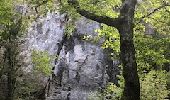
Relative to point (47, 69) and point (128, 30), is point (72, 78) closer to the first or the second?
point (47, 69)

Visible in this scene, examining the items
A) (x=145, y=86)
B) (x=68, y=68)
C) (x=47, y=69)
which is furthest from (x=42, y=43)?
(x=145, y=86)

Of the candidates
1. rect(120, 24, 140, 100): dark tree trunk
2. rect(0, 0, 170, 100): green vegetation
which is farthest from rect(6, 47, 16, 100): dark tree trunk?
rect(120, 24, 140, 100): dark tree trunk

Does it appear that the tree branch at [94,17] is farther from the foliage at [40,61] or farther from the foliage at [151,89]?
the foliage at [40,61]

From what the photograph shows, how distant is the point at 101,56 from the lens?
2057 inches

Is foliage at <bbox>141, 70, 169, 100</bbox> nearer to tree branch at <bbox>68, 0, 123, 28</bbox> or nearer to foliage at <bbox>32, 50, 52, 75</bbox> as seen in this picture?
tree branch at <bbox>68, 0, 123, 28</bbox>

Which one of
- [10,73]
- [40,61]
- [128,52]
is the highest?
[128,52]

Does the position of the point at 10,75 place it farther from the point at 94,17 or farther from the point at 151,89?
the point at 94,17

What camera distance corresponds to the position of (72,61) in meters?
51.3

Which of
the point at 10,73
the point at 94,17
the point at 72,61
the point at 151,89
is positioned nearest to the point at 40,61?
the point at 10,73

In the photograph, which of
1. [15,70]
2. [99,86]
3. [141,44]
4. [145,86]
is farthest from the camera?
[99,86]

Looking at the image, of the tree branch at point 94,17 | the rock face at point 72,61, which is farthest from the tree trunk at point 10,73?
the tree branch at point 94,17

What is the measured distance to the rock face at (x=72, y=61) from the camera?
4884cm

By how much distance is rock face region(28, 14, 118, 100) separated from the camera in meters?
48.8

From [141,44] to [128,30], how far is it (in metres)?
3.85
